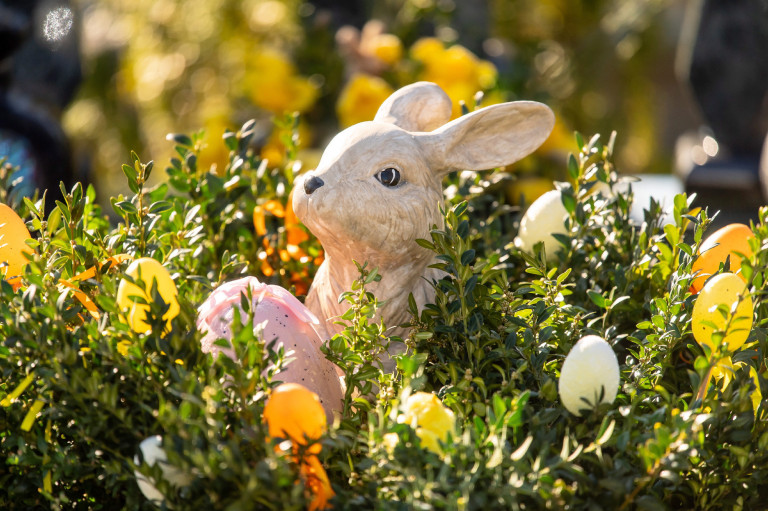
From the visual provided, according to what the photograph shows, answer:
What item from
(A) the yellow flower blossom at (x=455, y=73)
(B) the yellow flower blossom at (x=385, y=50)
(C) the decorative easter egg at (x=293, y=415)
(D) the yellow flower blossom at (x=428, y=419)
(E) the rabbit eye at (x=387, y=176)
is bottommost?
(D) the yellow flower blossom at (x=428, y=419)

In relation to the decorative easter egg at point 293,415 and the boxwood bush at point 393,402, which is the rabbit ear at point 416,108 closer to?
the boxwood bush at point 393,402

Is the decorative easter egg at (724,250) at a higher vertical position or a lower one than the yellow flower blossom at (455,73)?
lower

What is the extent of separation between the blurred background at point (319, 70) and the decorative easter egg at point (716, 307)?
0.63 m

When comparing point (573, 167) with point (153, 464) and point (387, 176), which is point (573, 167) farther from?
point (153, 464)

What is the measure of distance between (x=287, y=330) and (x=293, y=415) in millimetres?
183

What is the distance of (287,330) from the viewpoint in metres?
0.77

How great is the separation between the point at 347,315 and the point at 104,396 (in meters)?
0.23

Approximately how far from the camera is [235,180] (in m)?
0.96

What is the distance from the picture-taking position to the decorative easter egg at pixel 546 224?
3.05ft

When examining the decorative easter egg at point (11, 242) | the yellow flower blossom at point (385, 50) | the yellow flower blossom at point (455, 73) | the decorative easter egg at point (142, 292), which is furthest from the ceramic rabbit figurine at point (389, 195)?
the yellow flower blossom at point (385, 50)

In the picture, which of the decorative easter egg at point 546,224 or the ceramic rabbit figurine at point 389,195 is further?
the decorative easter egg at point 546,224

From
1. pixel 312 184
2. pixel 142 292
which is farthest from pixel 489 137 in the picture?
pixel 142 292

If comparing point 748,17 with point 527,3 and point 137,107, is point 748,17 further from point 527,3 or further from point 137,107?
point 137,107

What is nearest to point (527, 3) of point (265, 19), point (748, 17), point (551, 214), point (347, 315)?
point (265, 19)
